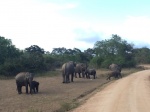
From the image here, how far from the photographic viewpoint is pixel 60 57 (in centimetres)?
7700

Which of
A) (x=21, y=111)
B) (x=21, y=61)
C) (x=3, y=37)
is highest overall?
(x=3, y=37)

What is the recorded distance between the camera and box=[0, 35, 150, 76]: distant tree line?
48.1 meters

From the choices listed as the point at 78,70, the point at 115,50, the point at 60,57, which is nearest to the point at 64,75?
the point at 78,70

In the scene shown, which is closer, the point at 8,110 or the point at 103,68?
the point at 8,110

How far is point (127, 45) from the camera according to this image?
238 ft

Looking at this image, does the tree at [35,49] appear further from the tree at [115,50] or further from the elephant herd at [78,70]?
the elephant herd at [78,70]

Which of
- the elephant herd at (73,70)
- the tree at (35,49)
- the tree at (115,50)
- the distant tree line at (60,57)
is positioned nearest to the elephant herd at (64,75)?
the elephant herd at (73,70)

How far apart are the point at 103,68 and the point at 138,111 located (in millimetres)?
51726

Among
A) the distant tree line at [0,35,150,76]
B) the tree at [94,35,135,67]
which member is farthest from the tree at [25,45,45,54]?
the tree at [94,35,135,67]

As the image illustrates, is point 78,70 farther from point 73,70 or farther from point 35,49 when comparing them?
point 35,49

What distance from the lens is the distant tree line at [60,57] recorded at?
1892 inches

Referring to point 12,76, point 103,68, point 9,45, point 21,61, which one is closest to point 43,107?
point 12,76

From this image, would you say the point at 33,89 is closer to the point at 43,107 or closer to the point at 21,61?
the point at 43,107

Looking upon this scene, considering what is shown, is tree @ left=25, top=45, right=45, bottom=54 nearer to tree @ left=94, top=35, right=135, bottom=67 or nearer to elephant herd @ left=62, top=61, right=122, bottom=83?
tree @ left=94, top=35, right=135, bottom=67
